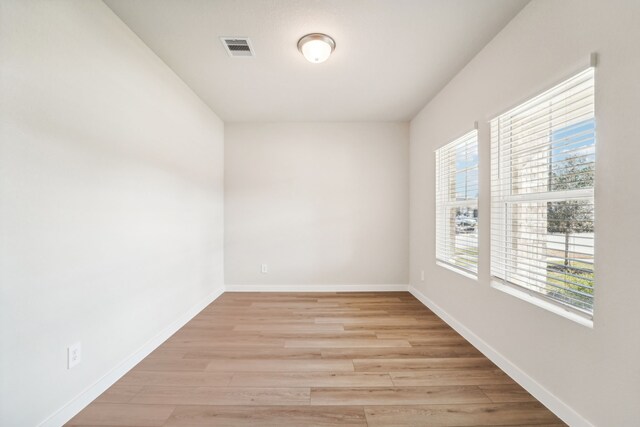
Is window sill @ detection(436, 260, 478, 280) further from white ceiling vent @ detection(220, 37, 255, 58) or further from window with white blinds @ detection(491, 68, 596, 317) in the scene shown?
white ceiling vent @ detection(220, 37, 255, 58)

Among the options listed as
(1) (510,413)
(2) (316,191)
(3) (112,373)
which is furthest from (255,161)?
(1) (510,413)

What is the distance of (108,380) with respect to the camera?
1.85 metres

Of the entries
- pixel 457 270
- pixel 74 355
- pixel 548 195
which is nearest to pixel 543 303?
pixel 548 195

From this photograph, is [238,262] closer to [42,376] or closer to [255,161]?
[255,161]

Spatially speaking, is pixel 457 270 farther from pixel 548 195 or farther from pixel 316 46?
pixel 316 46

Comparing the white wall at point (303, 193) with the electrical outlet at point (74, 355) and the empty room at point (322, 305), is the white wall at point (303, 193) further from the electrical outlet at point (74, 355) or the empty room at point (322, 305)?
the electrical outlet at point (74, 355)

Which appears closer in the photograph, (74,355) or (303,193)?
(74,355)

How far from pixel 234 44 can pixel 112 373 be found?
8.63 feet

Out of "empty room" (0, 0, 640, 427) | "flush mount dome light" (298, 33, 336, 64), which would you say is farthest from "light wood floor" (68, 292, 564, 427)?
"flush mount dome light" (298, 33, 336, 64)

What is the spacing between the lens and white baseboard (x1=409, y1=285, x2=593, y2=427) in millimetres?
1495

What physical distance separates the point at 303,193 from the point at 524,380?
3.14 m

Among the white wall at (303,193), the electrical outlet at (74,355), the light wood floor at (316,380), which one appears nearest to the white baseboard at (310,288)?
the white wall at (303,193)

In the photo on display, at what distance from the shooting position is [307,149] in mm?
4102

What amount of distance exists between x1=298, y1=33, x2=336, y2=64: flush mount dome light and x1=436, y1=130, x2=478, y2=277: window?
1486 mm
